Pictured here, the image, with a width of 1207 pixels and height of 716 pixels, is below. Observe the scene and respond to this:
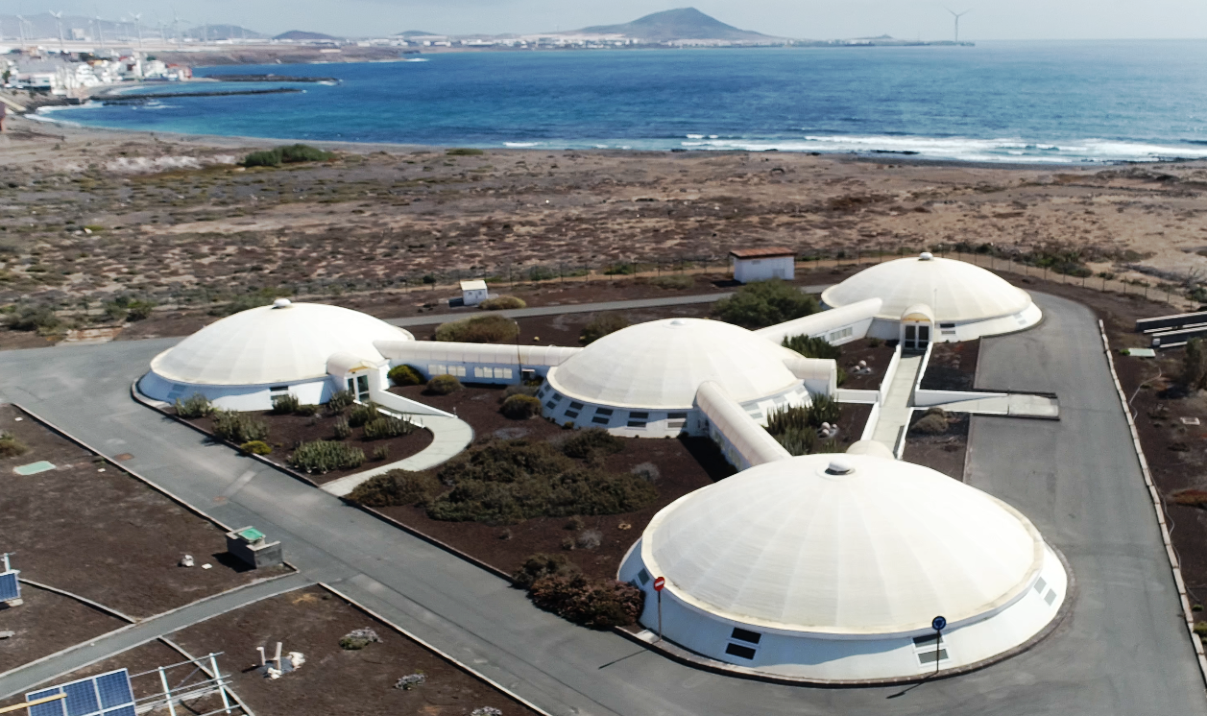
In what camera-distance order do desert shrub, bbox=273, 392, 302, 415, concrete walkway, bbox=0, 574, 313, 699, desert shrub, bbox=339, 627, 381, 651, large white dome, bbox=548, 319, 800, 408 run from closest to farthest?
concrete walkway, bbox=0, 574, 313, 699 → desert shrub, bbox=339, 627, 381, 651 → large white dome, bbox=548, 319, 800, 408 → desert shrub, bbox=273, 392, 302, 415

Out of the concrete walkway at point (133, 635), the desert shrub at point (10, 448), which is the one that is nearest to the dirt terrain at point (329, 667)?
the concrete walkway at point (133, 635)

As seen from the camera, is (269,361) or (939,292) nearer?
(269,361)

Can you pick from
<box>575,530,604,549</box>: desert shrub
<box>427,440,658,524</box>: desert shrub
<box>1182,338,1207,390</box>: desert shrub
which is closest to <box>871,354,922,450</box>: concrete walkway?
<box>1182,338,1207,390</box>: desert shrub

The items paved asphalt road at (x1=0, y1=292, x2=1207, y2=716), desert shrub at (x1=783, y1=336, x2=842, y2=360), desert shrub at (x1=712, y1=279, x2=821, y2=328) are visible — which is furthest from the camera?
desert shrub at (x1=712, y1=279, x2=821, y2=328)

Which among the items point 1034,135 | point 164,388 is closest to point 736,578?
point 164,388

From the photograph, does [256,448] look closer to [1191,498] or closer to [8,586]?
[8,586]

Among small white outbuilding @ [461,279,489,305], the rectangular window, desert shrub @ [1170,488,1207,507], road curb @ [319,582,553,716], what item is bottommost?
road curb @ [319,582,553,716]

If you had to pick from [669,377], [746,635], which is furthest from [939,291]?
[746,635]

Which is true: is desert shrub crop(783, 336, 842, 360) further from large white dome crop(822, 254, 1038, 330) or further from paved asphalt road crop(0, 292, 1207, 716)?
paved asphalt road crop(0, 292, 1207, 716)
